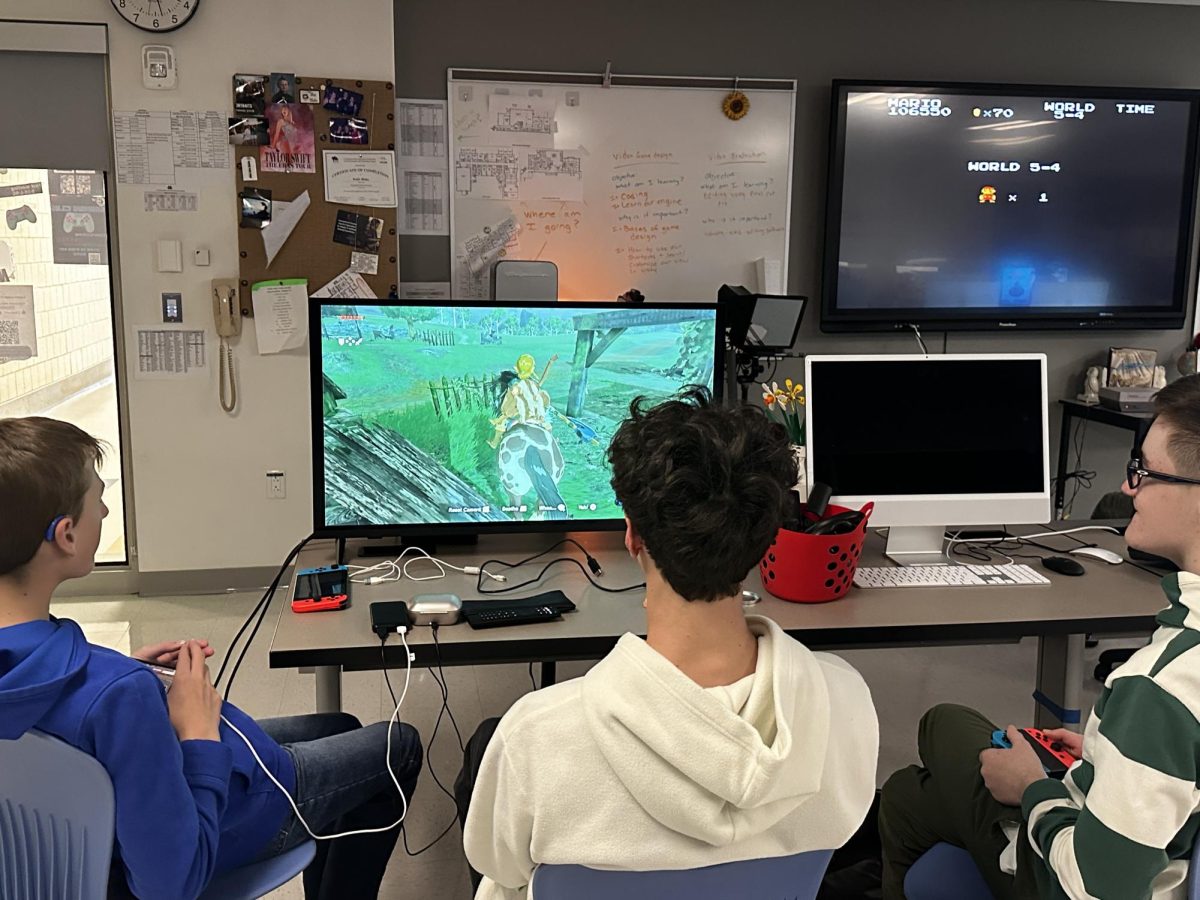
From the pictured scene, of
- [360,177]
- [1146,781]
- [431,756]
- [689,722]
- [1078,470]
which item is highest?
[360,177]

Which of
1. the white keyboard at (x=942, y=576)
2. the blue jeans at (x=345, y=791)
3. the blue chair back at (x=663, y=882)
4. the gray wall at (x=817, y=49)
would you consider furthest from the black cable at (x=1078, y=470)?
the blue chair back at (x=663, y=882)

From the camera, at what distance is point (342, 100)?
152 inches

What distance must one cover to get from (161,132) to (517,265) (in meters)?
1.42

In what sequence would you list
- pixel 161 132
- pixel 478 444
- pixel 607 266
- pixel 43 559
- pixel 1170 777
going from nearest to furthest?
pixel 1170 777, pixel 43 559, pixel 478 444, pixel 161 132, pixel 607 266

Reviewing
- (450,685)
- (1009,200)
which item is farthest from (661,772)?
(1009,200)

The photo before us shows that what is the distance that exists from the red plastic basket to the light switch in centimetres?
286

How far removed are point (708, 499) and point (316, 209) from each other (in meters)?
3.19

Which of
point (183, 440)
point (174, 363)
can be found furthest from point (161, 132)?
point (183, 440)

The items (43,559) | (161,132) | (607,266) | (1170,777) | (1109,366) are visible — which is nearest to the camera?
(1170,777)

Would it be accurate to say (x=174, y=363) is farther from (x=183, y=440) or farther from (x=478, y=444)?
(x=478, y=444)

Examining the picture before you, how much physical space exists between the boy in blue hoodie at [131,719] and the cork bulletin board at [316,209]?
8.40ft

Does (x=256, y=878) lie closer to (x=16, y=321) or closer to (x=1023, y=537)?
(x=1023, y=537)

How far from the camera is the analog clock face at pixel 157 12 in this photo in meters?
3.64

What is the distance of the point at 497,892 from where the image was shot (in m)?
1.18
